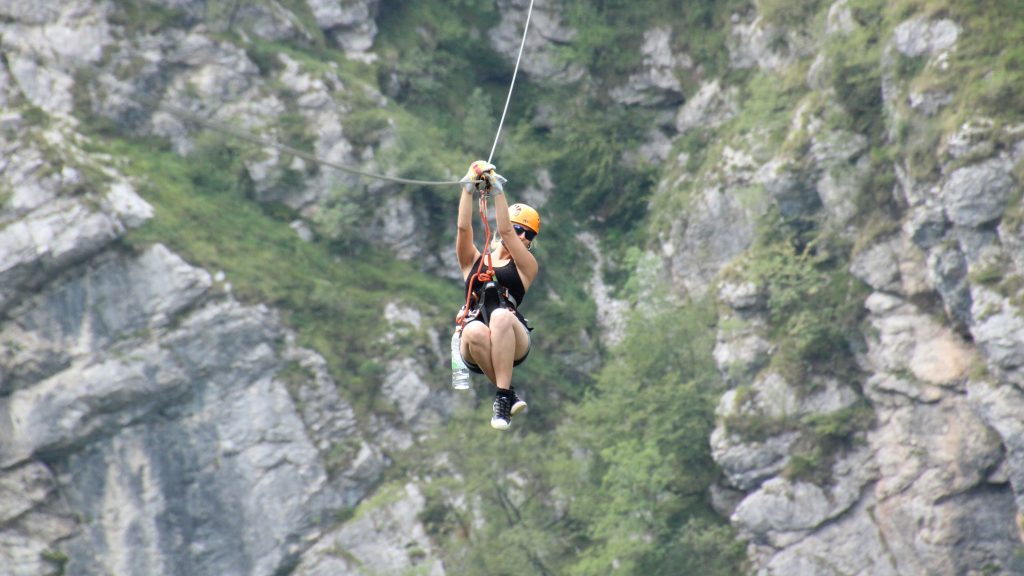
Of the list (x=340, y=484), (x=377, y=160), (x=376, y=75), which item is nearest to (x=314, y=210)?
(x=377, y=160)

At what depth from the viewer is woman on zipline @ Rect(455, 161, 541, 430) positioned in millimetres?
12656

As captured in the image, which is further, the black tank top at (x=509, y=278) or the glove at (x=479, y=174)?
the black tank top at (x=509, y=278)

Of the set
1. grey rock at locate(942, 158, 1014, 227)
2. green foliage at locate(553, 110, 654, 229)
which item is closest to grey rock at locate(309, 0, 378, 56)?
green foliage at locate(553, 110, 654, 229)

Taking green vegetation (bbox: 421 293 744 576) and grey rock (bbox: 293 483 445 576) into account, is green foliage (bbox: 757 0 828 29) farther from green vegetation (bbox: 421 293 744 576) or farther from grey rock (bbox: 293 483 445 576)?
grey rock (bbox: 293 483 445 576)

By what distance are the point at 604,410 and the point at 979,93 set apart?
38.0ft

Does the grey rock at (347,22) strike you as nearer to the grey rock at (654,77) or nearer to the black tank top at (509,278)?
the grey rock at (654,77)

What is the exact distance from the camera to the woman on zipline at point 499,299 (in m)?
12.7

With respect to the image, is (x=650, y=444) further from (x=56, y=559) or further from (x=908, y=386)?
(x=56, y=559)

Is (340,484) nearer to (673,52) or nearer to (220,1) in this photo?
(220,1)

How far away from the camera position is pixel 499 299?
1295 cm

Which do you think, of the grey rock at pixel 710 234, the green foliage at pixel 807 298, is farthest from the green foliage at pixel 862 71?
the grey rock at pixel 710 234

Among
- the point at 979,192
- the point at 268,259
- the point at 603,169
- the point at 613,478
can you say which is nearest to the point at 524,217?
the point at 979,192

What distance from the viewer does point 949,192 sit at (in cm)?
3150

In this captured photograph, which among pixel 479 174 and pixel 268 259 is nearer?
pixel 479 174
